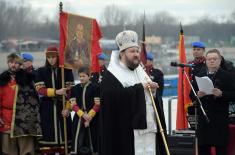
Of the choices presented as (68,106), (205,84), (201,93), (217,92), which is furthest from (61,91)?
(217,92)

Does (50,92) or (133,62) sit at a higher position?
(133,62)

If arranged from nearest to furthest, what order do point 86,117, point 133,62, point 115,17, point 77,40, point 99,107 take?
point 133,62 < point 99,107 < point 86,117 < point 77,40 < point 115,17

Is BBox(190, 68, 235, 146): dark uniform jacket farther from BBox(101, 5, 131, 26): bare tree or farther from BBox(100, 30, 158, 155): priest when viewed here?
BBox(101, 5, 131, 26): bare tree

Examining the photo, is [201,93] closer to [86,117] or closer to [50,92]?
[86,117]

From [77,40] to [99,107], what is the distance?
3.82ft

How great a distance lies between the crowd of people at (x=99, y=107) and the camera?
6.33m

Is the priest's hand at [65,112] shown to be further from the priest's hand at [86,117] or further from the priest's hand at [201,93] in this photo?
the priest's hand at [201,93]

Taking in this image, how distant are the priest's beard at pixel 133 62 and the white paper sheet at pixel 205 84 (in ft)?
5.42

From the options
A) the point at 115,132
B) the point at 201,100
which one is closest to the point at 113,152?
the point at 115,132

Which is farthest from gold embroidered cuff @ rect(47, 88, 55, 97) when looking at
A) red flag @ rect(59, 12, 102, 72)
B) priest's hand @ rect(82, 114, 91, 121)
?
priest's hand @ rect(82, 114, 91, 121)

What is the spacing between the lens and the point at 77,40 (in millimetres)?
10078

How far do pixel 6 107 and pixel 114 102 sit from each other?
3.53 metres

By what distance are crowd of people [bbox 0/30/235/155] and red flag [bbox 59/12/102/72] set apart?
164 millimetres

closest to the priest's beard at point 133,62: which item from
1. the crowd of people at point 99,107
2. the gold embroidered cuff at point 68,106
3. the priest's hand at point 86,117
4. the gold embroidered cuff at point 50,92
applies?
the crowd of people at point 99,107
